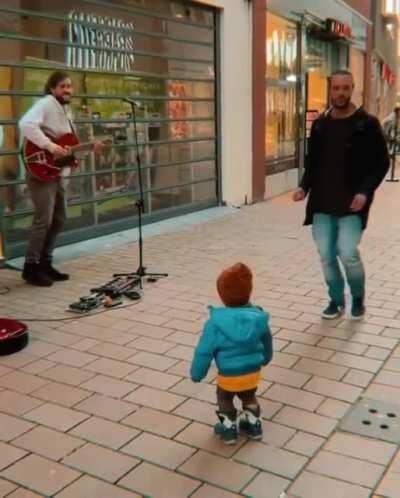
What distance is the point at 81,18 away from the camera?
730 centimetres

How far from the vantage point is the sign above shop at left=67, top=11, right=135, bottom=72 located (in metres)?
7.23

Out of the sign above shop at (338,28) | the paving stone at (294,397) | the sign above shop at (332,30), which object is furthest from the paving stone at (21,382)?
the sign above shop at (338,28)

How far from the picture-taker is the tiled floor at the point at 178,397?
9.09 ft

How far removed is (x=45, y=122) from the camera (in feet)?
17.8

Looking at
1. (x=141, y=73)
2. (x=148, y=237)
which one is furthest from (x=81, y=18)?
(x=148, y=237)

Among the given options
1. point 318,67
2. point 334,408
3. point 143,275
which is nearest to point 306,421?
point 334,408

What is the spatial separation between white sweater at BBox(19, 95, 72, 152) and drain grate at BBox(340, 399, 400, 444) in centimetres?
322

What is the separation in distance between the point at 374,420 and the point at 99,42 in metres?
5.71

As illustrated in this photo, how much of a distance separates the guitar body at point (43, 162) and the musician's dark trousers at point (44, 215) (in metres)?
0.07

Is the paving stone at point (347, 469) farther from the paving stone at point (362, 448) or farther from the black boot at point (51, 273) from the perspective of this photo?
the black boot at point (51, 273)

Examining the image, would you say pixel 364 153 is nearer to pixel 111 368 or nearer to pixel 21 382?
pixel 111 368

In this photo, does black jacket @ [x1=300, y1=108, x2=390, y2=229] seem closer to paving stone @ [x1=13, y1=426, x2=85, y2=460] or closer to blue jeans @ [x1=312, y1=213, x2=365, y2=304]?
blue jeans @ [x1=312, y1=213, x2=365, y2=304]

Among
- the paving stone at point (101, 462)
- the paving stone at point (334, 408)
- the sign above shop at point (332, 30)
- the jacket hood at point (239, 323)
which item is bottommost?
the paving stone at point (101, 462)

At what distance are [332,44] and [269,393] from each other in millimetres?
12896
